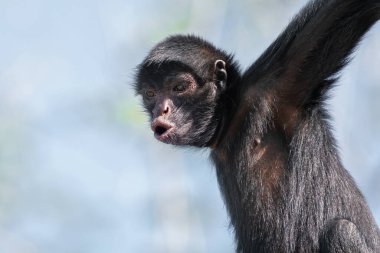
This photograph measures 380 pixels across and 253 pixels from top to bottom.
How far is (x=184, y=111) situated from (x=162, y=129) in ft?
1.22

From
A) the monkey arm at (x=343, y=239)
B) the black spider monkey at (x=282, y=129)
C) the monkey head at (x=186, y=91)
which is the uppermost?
the monkey head at (x=186, y=91)

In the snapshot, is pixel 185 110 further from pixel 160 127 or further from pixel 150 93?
pixel 150 93

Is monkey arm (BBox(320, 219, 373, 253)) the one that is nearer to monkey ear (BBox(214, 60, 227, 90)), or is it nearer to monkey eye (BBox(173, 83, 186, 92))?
monkey ear (BBox(214, 60, 227, 90))

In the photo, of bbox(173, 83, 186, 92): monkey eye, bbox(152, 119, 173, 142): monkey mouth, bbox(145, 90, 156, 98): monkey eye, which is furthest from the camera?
bbox(145, 90, 156, 98): monkey eye

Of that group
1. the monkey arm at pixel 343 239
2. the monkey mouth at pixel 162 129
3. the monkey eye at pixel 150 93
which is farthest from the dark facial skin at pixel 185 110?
the monkey arm at pixel 343 239

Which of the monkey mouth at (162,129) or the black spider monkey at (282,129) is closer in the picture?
the black spider monkey at (282,129)

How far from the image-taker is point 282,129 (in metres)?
11.0

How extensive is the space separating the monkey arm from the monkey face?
2.08 meters

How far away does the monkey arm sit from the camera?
1028 centimetres

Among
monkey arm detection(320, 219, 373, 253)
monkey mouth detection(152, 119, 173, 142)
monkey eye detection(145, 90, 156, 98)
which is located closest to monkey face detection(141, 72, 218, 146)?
monkey mouth detection(152, 119, 173, 142)

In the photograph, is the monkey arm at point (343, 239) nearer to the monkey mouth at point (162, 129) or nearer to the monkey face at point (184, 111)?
the monkey face at point (184, 111)

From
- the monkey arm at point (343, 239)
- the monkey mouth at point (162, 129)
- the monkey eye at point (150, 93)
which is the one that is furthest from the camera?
the monkey eye at point (150, 93)

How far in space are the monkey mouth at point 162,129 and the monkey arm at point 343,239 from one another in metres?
2.42

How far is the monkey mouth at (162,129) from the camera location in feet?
37.9
